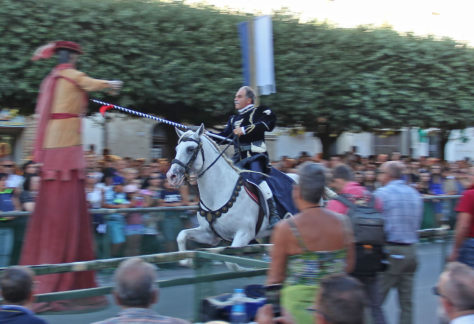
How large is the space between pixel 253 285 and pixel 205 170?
3652 mm

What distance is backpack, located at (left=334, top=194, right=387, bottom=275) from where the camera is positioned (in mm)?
5410

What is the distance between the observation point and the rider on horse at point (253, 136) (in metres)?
8.41

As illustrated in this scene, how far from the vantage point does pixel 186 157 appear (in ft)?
26.2

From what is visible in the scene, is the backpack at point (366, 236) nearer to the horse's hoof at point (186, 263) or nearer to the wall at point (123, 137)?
the horse's hoof at point (186, 263)

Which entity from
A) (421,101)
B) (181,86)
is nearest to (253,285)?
(181,86)

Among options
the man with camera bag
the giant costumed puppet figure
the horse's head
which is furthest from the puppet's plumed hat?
the man with camera bag

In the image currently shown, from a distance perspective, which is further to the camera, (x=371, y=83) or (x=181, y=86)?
(x=371, y=83)

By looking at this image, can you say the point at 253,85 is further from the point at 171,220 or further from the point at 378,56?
the point at 378,56

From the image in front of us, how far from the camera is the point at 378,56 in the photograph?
17.1 metres

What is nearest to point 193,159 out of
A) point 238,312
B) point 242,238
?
point 242,238

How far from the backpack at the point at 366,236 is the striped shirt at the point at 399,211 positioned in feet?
2.25

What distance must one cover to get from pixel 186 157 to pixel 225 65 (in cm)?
741

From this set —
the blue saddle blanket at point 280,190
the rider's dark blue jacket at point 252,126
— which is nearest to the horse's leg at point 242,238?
the blue saddle blanket at point 280,190

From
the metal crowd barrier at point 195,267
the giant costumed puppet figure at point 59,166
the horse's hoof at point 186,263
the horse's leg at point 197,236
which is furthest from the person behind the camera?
the horse's leg at point 197,236
